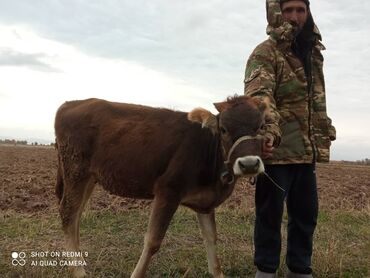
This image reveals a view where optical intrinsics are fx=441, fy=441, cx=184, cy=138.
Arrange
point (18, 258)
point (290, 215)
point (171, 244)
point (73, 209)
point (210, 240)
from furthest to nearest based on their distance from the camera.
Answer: point (171, 244), point (73, 209), point (210, 240), point (18, 258), point (290, 215)

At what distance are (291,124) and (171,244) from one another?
8.98ft

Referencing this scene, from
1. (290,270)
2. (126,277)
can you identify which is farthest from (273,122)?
(126,277)

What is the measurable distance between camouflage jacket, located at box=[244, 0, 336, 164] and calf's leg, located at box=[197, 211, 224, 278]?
1.36m

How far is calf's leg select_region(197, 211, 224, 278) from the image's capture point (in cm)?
546

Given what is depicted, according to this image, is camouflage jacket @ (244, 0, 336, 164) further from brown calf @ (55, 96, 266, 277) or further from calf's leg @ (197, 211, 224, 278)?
calf's leg @ (197, 211, 224, 278)

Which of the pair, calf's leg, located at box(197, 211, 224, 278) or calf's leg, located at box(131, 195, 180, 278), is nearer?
calf's leg, located at box(131, 195, 180, 278)

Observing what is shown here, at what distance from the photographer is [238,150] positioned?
449cm

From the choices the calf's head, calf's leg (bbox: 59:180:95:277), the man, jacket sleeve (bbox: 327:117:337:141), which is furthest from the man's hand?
calf's leg (bbox: 59:180:95:277)

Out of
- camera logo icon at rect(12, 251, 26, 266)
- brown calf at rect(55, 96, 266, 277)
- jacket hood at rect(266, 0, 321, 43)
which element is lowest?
camera logo icon at rect(12, 251, 26, 266)

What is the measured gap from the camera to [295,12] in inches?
197

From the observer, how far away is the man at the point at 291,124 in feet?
16.3

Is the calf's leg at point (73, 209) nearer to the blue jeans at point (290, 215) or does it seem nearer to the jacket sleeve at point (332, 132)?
the blue jeans at point (290, 215)

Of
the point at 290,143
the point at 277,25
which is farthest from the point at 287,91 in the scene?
the point at 277,25

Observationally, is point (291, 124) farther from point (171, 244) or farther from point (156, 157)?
point (171, 244)
